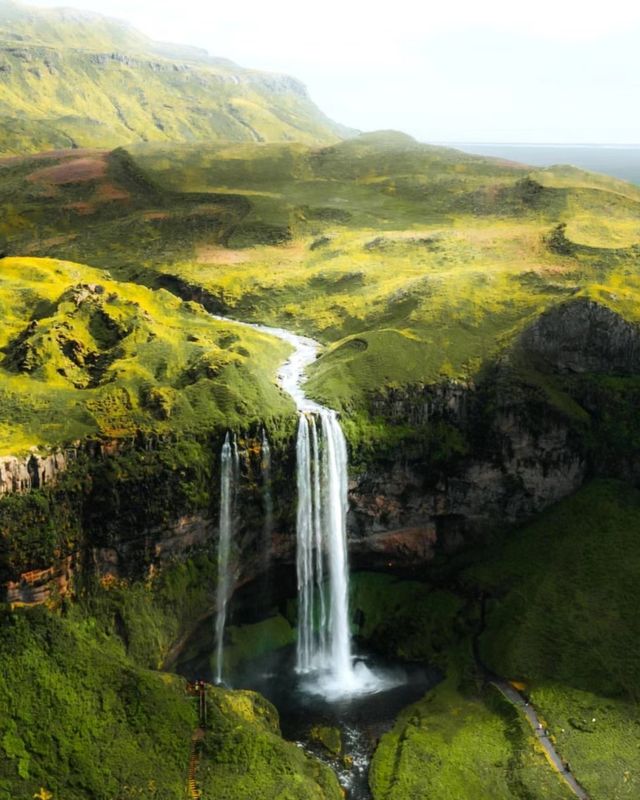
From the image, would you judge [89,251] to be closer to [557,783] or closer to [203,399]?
[203,399]

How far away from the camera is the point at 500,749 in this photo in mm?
37781

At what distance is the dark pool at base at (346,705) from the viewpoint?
37500 mm

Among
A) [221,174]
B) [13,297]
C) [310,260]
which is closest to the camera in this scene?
[13,297]

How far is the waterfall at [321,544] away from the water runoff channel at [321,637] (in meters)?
0.06

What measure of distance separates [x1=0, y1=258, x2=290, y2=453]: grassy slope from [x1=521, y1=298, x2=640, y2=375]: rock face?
21812 mm

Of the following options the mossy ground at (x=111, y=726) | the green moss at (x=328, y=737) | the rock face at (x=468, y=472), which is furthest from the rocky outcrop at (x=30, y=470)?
the rock face at (x=468, y=472)

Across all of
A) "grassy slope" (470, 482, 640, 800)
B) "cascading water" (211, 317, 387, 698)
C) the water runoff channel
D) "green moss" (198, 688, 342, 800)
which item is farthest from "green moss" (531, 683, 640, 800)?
"green moss" (198, 688, 342, 800)

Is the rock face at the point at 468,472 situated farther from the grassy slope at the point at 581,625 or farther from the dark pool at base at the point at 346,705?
the dark pool at base at the point at 346,705

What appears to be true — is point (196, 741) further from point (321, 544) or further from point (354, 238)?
point (354, 238)

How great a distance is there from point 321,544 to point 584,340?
2671cm

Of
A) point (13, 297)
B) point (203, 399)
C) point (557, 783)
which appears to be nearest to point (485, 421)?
point (203, 399)

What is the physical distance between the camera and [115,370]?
46.5 meters

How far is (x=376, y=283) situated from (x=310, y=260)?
13758 mm

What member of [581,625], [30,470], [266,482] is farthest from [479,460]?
[30,470]
